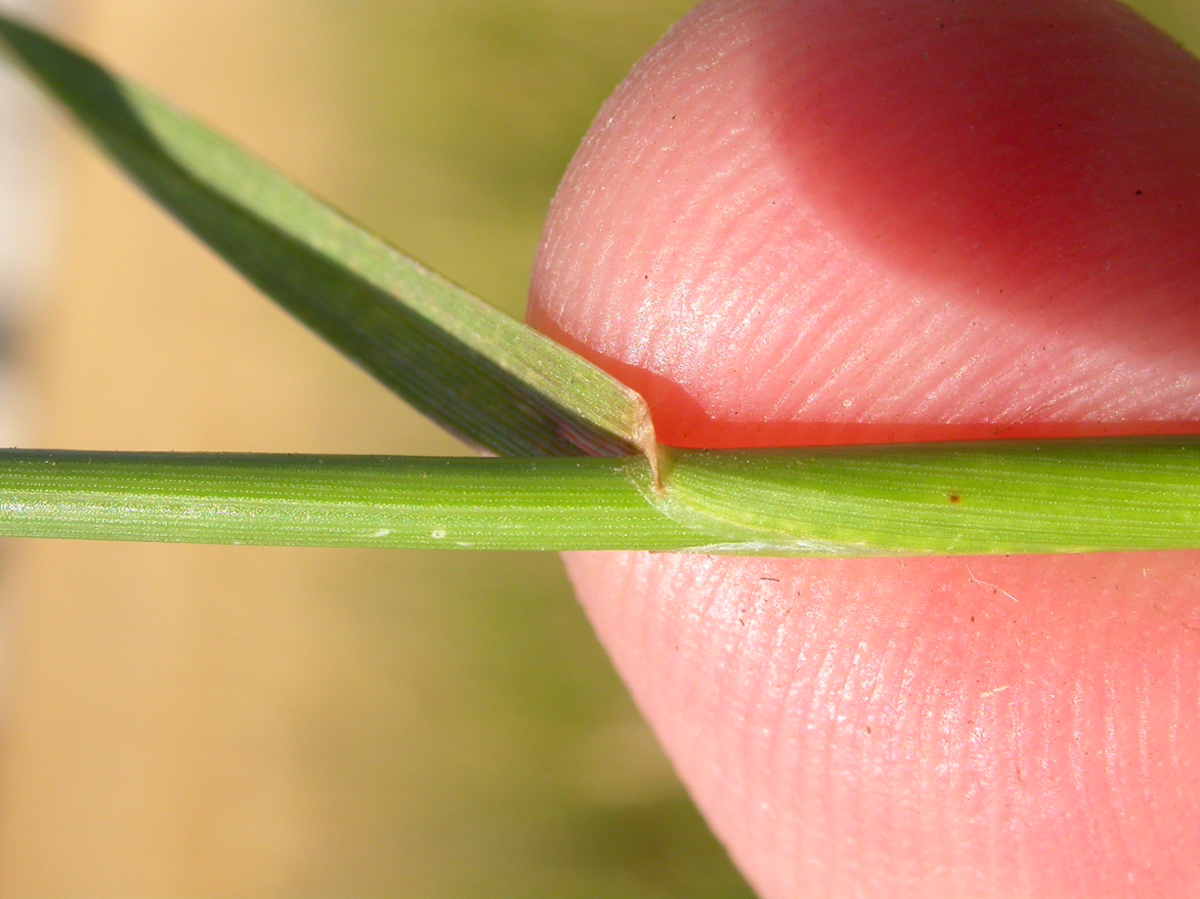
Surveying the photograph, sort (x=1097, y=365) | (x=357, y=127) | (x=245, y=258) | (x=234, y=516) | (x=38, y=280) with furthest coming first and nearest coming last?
1. (x=38, y=280)
2. (x=357, y=127)
3. (x=245, y=258)
4. (x=1097, y=365)
5. (x=234, y=516)

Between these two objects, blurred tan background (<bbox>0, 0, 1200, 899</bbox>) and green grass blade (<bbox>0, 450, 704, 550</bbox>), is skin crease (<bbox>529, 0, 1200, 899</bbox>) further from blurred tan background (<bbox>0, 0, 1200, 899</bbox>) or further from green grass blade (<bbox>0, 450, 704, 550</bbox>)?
blurred tan background (<bbox>0, 0, 1200, 899</bbox>)

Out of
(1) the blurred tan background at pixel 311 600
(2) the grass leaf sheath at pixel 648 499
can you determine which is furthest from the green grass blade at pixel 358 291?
(1) the blurred tan background at pixel 311 600

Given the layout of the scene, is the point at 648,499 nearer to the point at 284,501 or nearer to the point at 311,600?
the point at 284,501

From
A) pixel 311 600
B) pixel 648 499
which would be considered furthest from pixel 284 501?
pixel 311 600

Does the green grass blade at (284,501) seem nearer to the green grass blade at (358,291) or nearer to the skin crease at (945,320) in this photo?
the green grass blade at (358,291)

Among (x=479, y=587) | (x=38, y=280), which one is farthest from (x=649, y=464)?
(x=38, y=280)

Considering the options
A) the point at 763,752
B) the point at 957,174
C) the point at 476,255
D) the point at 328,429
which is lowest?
the point at 763,752

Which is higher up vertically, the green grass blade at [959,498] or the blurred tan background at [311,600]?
the blurred tan background at [311,600]

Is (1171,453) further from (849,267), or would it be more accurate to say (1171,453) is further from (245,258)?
(245,258)
